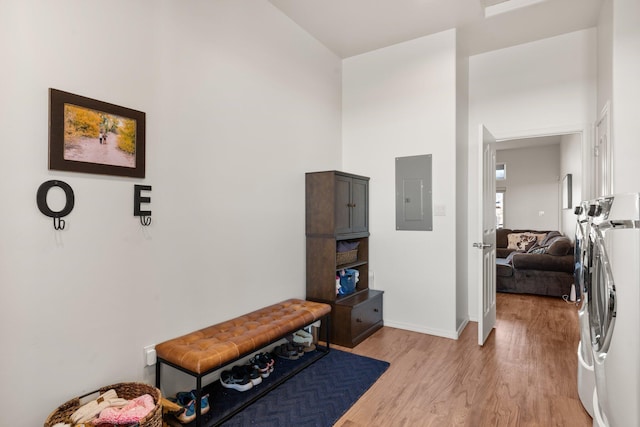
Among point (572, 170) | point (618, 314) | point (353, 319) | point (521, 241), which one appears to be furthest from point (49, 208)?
point (521, 241)

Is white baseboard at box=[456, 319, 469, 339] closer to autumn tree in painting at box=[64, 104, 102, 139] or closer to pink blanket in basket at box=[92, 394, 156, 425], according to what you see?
pink blanket in basket at box=[92, 394, 156, 425]

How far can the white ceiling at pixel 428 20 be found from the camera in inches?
120

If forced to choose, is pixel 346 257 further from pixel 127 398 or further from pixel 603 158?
pixel 603 158

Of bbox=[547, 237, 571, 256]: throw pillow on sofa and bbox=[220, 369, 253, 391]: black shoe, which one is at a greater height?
bbox=[547, 237, 571, 256]: throw pillow on sofa

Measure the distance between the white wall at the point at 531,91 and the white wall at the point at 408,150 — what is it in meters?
0.40

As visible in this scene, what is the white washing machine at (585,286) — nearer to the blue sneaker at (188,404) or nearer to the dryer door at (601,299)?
the dryer door at (601,299)

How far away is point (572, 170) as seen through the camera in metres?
5.87

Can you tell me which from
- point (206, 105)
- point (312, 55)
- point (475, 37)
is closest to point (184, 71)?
point (206, 105)

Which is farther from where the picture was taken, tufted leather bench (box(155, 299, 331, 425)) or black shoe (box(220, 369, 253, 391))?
black shoe (box(220, 369, 253, 391))

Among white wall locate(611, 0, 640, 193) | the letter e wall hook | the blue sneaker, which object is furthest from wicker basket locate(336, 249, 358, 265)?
white wall locate(611, 0, 640, 193)

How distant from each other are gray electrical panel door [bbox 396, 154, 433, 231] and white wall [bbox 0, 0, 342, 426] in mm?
1153

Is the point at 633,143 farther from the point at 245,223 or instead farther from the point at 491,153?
the point at 245,223

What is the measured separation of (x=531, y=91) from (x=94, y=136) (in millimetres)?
4094

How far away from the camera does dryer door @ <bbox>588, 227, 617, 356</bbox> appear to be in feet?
3.73
